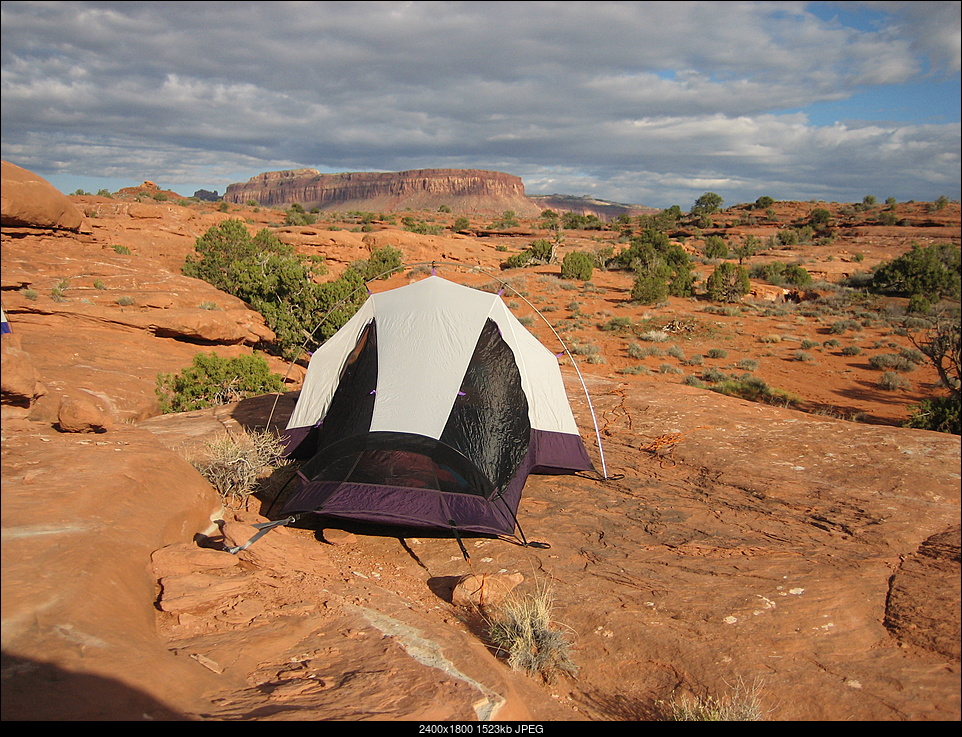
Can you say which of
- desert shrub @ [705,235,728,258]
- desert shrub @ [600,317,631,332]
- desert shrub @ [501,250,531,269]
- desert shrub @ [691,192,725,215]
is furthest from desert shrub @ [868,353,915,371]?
desert shrub @ [691,192,725,215]

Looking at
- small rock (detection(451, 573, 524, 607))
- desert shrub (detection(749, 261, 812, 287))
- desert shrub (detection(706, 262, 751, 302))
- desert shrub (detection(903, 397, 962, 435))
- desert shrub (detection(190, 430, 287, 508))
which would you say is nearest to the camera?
small rock (detection(451, 573, 524, 607))

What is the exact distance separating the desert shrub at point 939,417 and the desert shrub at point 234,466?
35.5 ft

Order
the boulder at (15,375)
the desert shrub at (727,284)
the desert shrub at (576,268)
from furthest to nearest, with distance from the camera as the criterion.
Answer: the desert shrub at (576,268) → the desert shrub at (727,284) → the boulder at (15,375)

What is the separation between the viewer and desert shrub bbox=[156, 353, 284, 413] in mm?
10820

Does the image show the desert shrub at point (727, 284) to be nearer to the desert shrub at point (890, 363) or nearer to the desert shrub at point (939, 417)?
the desert shrub at point (890, 363)

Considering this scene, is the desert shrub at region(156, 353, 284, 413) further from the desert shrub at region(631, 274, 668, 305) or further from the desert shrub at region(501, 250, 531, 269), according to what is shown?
the desert shrub at region(501, 250, 531, 269)

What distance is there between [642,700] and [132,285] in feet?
48.5

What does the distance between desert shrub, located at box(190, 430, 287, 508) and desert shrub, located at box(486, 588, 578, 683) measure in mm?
3489

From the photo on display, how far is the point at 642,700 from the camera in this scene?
365cm

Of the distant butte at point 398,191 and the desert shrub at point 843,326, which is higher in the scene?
the distant butte at point 398,191

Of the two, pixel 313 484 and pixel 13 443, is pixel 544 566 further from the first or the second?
pixel 13 443

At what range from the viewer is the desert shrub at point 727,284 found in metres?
25.4

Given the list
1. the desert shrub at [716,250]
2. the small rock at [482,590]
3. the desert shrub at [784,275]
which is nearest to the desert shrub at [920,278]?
the desert shrub at [784,275]
